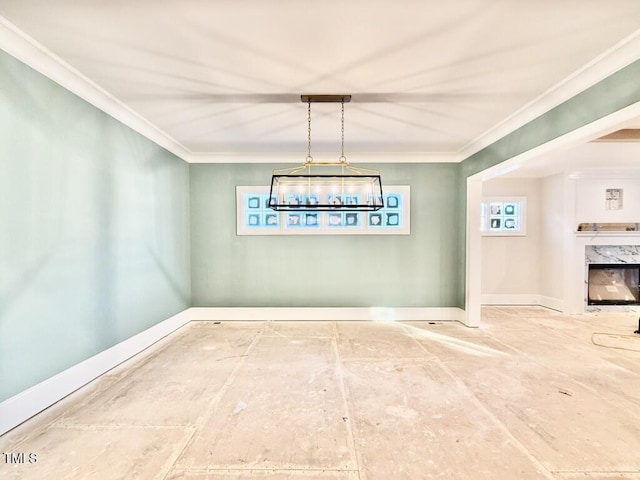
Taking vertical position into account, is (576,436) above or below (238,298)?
below

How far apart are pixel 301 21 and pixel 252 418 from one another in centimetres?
276

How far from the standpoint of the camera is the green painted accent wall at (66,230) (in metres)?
1.99

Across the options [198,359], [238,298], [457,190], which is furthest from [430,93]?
[238,298]

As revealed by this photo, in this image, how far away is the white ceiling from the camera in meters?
1.68

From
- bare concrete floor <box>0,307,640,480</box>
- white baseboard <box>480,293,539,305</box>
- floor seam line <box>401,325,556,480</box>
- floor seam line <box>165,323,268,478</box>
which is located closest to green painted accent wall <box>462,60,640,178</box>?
bare concrete floor <box>0,307,640,480</box>

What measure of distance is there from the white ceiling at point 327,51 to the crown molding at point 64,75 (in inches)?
2.5

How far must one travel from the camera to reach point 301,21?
1765 millimetres

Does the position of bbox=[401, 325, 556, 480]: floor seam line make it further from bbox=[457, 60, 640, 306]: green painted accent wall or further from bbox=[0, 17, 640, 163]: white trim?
bbox=[0, 17, 640, 163]: white trim

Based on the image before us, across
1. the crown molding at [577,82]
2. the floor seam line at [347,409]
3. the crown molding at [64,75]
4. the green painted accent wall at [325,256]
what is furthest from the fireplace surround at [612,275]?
the crown molding at [64,75]

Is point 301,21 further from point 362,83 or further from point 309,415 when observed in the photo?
point 309,415

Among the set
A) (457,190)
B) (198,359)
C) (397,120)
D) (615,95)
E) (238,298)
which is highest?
(397,120)

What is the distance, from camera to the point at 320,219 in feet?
15.6

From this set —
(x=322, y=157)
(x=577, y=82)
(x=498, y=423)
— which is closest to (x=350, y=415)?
(x=498, y=423)

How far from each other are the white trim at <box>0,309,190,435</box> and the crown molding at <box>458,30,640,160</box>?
16.2 feet
